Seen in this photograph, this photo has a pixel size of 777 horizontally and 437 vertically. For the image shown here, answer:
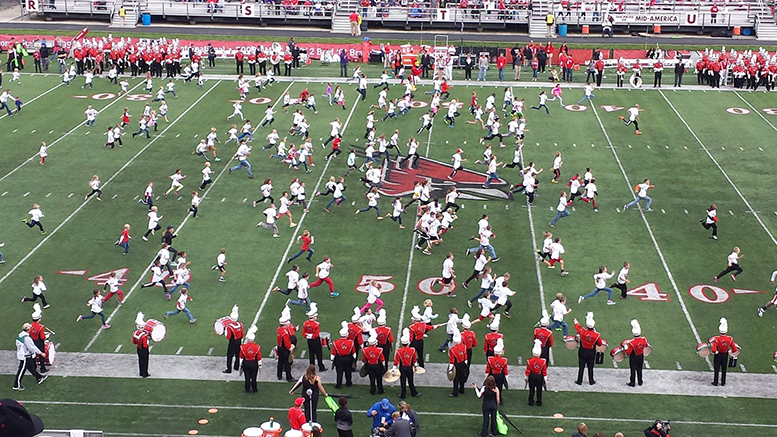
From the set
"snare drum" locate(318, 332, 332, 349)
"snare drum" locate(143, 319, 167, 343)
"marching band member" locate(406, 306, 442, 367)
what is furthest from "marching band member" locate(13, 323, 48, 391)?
"marching band member" locate(406, 306, 442, 367)

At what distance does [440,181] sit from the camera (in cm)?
3719

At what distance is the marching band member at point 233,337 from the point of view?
2253 cm

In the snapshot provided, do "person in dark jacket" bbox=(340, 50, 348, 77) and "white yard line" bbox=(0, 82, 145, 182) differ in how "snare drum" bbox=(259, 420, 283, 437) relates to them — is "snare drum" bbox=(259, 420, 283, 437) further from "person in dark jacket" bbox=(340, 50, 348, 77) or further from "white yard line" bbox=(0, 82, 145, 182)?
"person in dark jacket" bbox=(340, 50, 348, 77)

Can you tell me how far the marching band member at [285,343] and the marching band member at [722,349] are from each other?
29.3 ft

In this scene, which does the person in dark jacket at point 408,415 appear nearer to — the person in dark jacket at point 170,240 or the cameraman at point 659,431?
the cameraman at point 659,431

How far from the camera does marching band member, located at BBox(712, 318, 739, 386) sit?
72.1 ft

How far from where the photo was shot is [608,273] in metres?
29.2

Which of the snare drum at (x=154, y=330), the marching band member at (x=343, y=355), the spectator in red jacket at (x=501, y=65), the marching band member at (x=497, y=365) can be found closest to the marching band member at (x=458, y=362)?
the marching band member at (x=497, y=365)

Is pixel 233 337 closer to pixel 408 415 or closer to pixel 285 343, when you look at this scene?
pixel 285 343

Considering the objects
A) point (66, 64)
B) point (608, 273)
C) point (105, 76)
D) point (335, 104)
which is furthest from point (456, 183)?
point (66, 64)

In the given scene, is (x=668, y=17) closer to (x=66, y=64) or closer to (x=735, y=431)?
(x=66, y=64)

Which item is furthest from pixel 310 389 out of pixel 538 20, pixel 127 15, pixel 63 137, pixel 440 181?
pixel 127 15

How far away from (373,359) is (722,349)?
287 inches

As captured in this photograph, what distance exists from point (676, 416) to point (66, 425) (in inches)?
478
